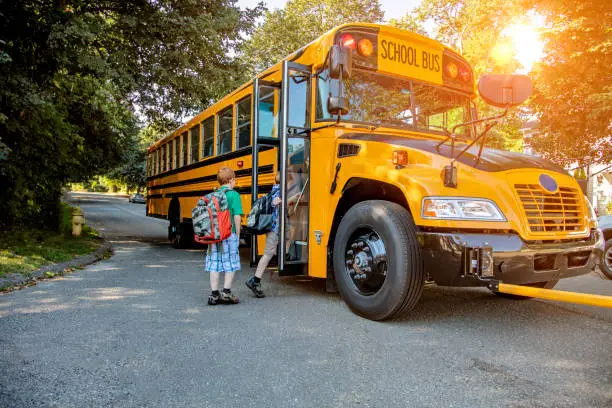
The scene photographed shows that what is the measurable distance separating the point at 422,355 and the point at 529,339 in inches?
42.0

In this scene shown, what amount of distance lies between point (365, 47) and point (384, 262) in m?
2.33

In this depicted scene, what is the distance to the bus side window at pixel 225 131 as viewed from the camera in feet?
25.6

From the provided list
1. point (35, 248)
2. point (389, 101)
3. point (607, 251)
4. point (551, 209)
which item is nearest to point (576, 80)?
point (607, 251)

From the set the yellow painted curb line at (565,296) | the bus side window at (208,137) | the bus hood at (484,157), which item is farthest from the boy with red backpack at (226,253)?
the bus side window at (208,137)

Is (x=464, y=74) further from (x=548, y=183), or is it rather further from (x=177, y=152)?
(x=177, y=152)

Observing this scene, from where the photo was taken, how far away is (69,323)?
14.3 feet

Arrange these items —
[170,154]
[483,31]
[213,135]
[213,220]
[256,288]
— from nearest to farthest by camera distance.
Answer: [213,220] < [256,288] < [213,135] < [170,154] < [483,31]

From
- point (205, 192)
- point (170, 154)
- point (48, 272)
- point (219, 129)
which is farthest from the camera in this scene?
point (170, 154)

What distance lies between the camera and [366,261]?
4.38m

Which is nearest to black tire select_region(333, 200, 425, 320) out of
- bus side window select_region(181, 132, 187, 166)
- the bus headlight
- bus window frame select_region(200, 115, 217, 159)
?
the bus headlight

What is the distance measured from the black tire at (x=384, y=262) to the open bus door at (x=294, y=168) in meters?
0.78

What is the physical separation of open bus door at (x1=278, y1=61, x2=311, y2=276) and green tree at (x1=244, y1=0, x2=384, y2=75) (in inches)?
956

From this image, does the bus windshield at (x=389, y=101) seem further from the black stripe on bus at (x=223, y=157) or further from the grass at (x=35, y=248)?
the grass at (x=35, y=248)

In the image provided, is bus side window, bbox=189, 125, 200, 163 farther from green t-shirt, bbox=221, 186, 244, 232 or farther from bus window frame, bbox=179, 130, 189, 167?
green t-shirt, bbox=221, 186, 244, 232
